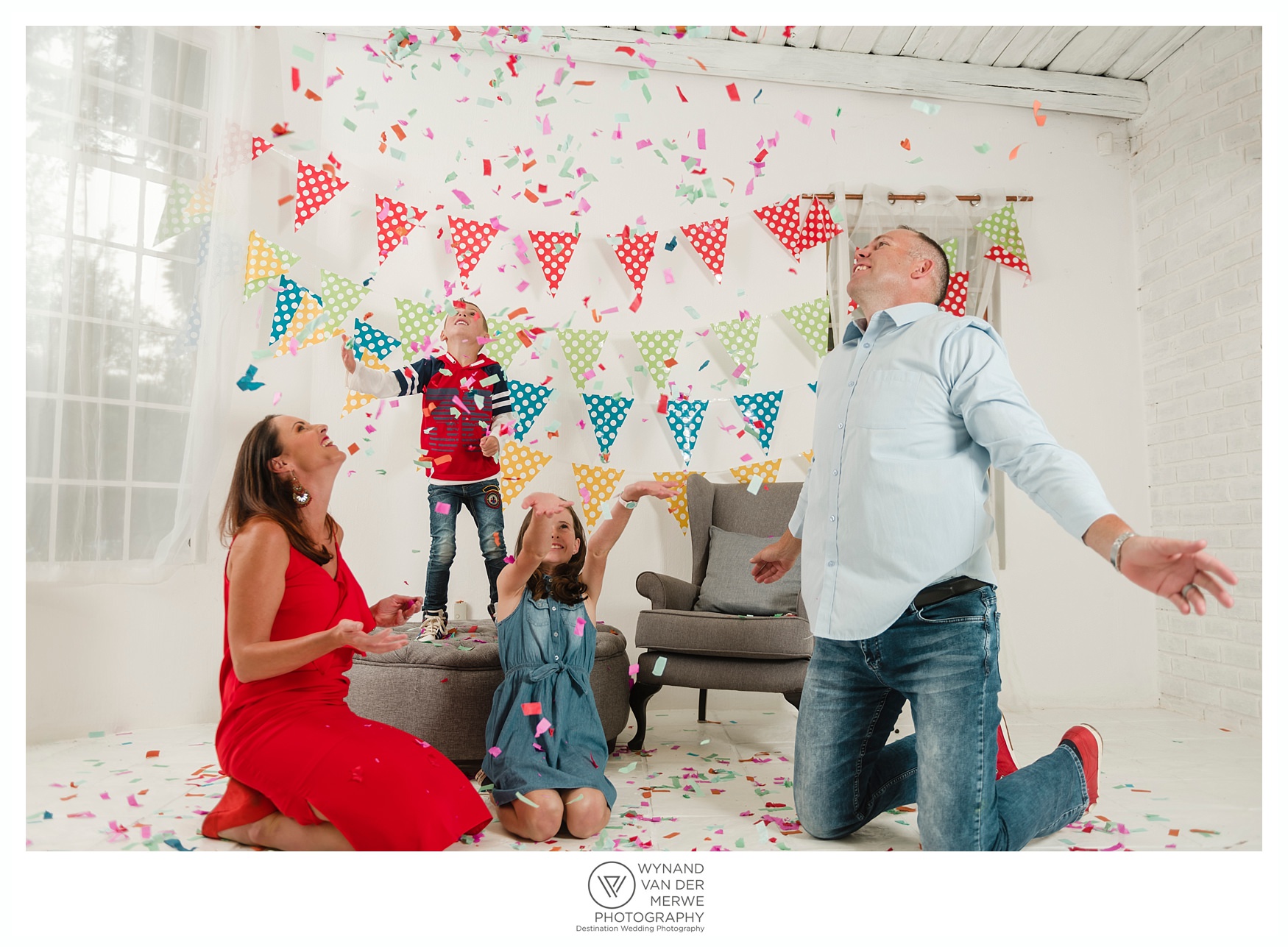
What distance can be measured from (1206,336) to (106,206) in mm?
4063

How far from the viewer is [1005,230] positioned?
11.5 ft

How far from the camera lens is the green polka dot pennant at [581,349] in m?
3.27

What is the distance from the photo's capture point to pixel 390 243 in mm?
3193

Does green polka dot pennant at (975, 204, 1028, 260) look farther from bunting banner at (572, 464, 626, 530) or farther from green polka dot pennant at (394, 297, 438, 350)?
green polka dot pennant at (394, 297, 438, 350)

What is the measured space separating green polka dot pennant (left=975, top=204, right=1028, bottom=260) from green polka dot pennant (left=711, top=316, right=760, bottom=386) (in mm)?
1133

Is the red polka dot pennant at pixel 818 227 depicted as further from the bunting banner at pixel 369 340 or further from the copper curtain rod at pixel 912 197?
the bunting banner at pixel 369 340

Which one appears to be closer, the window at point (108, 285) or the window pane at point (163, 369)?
the window at point (108, 285)

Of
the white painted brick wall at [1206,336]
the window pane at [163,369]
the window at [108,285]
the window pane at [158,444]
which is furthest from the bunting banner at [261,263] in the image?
the white painted brick wall at [1206,336]

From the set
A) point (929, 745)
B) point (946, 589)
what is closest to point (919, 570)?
point (946, 589)

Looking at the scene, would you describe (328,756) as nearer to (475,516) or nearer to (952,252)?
(475,516)

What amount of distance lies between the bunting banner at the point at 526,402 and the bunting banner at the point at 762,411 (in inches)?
33.2

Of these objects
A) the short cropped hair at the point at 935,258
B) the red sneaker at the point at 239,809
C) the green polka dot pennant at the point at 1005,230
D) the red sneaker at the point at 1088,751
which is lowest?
the red sneaker at the point at 239,809

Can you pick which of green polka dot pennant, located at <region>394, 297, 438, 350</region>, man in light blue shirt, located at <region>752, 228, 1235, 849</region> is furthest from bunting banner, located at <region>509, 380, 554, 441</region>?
man in light blue shirt, located at <region>752, 228, 1235, 849</region>
